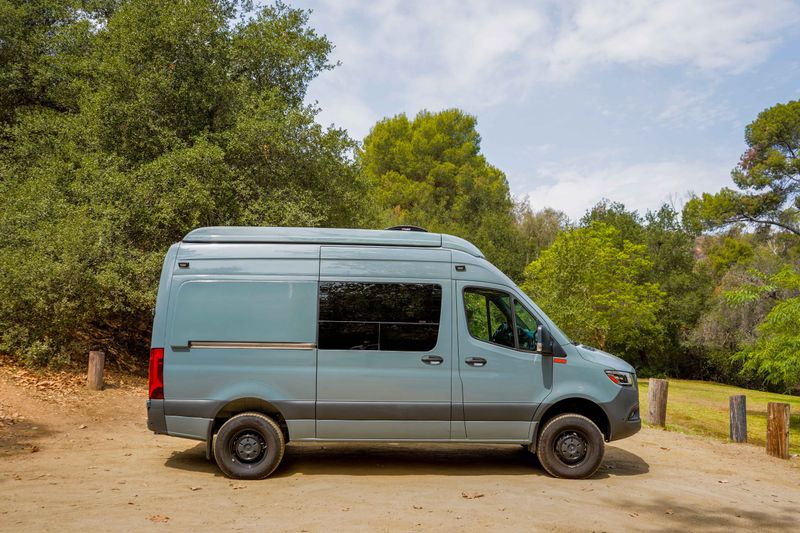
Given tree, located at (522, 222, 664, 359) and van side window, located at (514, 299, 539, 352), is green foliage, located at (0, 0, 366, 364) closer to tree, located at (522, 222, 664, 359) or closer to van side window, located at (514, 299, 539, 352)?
van side window, located at (514, 299, 539, 352)

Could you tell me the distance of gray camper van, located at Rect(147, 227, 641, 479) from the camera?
24.8 feet

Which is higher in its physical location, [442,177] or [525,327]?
[442,177]

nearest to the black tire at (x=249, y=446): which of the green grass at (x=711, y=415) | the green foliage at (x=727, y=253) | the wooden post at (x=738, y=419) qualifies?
the wooden post at (x=738, y=419)

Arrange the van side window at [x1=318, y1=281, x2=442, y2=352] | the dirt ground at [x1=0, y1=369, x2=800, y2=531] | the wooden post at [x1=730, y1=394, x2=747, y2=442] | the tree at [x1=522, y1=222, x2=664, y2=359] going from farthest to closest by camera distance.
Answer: the tree at [x1=522, y1=222, x2=664, y2=359] → the wooden post at [x1=730, y1=394, x2=747, y2=442] → the van side window at [x1=318, y1=281, x2=442, y2=352] → the dirt ground at [x1=0, y1=369, x2=800, y2=531]

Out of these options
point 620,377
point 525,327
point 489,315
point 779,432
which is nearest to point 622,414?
point 620,377

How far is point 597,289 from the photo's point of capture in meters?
40.0

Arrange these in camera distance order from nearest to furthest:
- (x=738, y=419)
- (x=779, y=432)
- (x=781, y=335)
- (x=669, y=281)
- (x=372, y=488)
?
1. (x=372, y=488)
2. (x=779, y=432)
3. (x=738, y=419)
4. (x=781, y=335)
5. (x=669, y=281)

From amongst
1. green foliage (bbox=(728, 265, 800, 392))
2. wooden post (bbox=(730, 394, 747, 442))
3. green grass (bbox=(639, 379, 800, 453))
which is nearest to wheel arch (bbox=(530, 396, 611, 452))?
wooden post (bbox=(730, 394, 747, 442))

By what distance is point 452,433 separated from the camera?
25.3 feet

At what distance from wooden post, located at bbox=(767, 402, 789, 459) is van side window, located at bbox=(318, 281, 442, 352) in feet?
21.8

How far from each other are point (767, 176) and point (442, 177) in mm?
25606

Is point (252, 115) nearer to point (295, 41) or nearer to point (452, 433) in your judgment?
point (295, 41)

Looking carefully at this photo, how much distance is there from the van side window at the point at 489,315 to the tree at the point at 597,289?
21.0 metres

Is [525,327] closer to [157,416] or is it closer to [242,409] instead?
[242,409]
